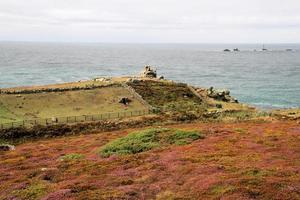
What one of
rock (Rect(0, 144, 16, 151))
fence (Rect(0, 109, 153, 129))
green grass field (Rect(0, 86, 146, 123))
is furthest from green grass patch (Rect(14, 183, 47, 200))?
green grass field (Rect(0, 86, 146, 123))

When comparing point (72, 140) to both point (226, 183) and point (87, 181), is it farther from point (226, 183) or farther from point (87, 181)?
point (226, 183)

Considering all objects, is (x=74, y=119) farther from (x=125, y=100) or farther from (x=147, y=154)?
(x=147, y=154)

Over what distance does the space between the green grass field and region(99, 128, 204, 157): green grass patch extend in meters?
24.5

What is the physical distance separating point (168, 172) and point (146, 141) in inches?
540

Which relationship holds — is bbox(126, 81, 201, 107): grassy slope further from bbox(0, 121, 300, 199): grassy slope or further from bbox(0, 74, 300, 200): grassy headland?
bbox(0, 121, 300, 199): grassy slope

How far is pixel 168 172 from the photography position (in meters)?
31.7

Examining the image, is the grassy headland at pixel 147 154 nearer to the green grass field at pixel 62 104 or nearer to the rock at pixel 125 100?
the green grass field at pixel 62 104

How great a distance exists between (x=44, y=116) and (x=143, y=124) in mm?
16363

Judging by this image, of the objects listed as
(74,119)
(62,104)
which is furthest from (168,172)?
(62,104)

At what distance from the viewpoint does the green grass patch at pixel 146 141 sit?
42.3m

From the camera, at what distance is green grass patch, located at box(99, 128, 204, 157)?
42.3m

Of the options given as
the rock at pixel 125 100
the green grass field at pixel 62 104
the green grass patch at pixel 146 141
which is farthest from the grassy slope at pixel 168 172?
the rock at pixel 125 100

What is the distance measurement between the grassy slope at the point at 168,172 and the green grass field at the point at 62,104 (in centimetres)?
1865

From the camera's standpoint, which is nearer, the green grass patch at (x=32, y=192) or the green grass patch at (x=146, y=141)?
the green grass patch at (x=32, y=192)
